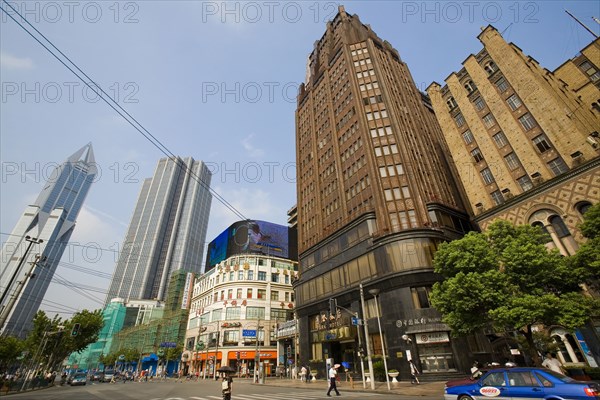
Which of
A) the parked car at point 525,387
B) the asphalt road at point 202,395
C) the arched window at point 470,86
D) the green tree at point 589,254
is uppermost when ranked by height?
the arched window at point 470,86

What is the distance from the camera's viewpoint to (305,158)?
52531 millimetres

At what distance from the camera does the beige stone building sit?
941 inches

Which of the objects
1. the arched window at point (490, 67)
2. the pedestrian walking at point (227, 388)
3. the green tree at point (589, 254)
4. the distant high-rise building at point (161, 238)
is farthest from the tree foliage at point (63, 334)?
the distant high-rise building at point (161, 238)

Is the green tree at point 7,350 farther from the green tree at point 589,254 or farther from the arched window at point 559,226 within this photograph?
the arched window at point 559,226

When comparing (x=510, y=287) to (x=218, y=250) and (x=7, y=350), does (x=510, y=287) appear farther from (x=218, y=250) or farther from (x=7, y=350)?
(x=218, y=250)

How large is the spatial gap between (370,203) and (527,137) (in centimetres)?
1681

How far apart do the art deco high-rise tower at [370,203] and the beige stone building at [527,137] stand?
15.2 feet

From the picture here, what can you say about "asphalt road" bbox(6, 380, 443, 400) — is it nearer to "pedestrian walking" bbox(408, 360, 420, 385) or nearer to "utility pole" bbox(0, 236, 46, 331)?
"utility pole" bbox(0, 236, 46, 331)

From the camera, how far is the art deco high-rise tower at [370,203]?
27.5 m

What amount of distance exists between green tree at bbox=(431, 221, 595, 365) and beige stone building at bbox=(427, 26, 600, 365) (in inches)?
286

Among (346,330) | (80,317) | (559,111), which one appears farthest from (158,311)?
(559,111)

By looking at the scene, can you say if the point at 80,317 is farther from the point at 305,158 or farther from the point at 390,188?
the point at 390,188

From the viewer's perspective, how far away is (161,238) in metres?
170

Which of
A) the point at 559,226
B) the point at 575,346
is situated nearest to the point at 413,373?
the point at 575,346
